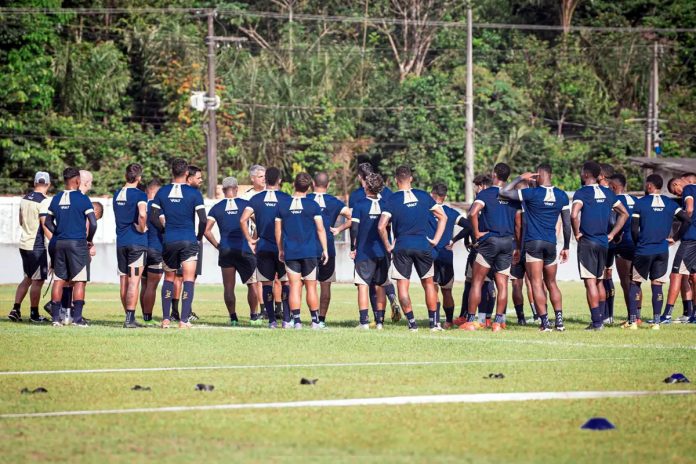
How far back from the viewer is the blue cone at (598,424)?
8.98 metres

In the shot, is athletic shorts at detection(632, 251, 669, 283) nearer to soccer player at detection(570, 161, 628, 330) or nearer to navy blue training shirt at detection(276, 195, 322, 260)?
soccer player at detection(570, 161, 628, 330)

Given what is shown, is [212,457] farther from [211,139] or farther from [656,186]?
[211,139]

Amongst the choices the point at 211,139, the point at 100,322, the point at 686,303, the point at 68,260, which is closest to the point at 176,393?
the point at 68,260

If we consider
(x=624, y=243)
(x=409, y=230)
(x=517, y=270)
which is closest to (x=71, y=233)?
(x=409, y=230)

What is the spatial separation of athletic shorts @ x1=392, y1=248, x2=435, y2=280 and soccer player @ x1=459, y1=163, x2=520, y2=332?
688 millimetres

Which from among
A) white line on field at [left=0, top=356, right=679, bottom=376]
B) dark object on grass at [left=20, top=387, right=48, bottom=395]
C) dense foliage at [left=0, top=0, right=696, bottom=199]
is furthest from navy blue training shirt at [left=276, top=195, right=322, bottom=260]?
dense foliage at [left=0, top=0, right=696, bottom=199]

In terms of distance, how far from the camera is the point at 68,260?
692 inches

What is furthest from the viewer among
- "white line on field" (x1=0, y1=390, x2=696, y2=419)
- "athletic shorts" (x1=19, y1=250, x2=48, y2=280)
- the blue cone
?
"athletic shorts" (x1=19, y1=250, x2=48, y2=280)

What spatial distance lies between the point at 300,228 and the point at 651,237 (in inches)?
207

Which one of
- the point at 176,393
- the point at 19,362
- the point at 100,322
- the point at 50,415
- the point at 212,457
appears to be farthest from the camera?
the point at 100,322

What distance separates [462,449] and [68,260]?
1050 centimetres

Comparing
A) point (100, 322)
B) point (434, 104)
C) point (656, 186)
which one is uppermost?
point (434, 104)

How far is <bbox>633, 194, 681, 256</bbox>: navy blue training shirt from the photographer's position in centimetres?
1812

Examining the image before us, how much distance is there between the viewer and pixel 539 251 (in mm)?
17062
